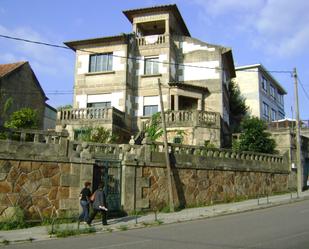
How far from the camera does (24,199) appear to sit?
1497cm

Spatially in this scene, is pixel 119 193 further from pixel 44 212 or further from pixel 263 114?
pixel 263 114

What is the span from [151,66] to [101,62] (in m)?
3.99

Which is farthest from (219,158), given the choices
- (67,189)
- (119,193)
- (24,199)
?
(24,199)

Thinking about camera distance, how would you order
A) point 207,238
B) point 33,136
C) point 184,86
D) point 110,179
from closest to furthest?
point 207,238 → point 33,136 → point 110,179 → point 184,86

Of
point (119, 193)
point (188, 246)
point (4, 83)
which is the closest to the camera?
point (188, 246)

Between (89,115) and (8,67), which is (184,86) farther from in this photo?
(8,67)

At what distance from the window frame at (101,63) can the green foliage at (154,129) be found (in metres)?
6.26

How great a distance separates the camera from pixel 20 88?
36438 millimetres

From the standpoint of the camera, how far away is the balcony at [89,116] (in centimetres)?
2784

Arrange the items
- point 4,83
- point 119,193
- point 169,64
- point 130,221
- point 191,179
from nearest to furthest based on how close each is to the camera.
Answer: point 130,221
point 119,193
point 191,179
point 169,64
point 4,83

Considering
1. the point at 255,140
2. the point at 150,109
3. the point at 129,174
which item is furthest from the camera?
the point at 150,109

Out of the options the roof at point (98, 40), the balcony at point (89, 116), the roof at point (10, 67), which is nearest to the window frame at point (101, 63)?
the roof at point (98, 40)

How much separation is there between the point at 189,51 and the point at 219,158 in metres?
13.0

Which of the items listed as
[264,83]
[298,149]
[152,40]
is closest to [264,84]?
[264,83]
